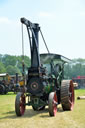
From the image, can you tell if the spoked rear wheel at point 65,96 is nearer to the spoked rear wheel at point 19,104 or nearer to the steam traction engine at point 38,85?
the steam traction engine at point 38,85

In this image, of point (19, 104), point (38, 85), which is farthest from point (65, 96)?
point (19, 104)

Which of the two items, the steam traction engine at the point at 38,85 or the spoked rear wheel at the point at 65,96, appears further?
the spoked rear wheel at the point at 65,96

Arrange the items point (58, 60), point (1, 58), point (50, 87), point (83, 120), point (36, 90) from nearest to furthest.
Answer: point (83, 120) < point (36, 90) < point (50, 87) < point (58, 60) < point (1, 58)

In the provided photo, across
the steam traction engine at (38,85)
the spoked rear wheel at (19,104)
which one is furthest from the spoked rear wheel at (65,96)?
the spoked rear wheel at (19,104)

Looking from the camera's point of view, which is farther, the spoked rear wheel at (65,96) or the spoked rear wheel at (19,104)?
the spoked rear wheel at (65,96)

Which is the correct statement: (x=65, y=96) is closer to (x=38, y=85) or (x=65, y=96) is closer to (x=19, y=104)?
(x=38, y=85)

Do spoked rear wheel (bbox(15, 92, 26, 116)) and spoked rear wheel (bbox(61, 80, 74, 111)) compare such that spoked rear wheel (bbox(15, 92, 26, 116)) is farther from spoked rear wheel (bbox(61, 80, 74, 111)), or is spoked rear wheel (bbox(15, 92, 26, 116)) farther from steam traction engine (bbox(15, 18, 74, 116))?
spoked rear wheel (bbox(61, 80, 74, 111))

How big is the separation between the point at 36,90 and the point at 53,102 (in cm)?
104

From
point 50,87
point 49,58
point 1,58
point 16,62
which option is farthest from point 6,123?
point 1,58

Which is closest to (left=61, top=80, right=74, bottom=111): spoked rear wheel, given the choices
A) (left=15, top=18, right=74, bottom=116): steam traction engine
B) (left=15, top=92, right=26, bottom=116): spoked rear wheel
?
(left=15, top=18, right=74, bottom=116): steam traction engine

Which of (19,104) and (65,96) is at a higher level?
(65,96)

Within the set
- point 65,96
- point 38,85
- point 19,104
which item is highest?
point 38,85

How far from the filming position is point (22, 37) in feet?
32.9

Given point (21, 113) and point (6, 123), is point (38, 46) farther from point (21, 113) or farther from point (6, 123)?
point (6, 123)
